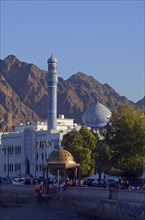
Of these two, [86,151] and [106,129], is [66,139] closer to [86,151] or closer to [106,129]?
[86,151]

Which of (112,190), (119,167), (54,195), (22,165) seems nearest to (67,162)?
(54,195)

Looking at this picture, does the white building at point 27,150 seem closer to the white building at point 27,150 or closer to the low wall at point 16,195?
the white building at point 27,150

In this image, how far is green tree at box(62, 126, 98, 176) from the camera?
3027 inches

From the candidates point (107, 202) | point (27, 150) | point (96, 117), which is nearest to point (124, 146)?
point (107, 202)

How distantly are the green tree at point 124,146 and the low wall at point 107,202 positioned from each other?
12748 millimetres

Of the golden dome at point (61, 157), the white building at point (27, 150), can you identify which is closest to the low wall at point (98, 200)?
the golden dome at point (61, 157)

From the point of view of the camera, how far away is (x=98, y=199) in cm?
4847

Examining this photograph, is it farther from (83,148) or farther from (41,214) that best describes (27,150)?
(41,214)

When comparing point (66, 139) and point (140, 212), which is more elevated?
point (66, 139)

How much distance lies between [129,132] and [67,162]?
32.8ft

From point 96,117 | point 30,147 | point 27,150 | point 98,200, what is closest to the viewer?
point 98,200

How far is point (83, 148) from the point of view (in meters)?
77.9

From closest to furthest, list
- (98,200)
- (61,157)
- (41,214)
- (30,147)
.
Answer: (98,200)
(41,214)
(61,157)
(30,147)

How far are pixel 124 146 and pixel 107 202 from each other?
72.4 ft
